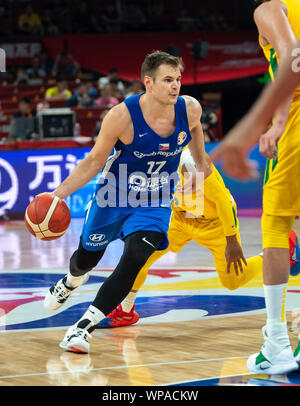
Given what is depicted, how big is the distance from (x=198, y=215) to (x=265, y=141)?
2507 mm

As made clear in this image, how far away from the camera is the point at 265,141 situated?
3400mm

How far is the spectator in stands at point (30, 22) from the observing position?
2247cm

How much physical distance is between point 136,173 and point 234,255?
942 millimetres

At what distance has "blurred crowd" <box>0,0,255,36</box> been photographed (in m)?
22.7

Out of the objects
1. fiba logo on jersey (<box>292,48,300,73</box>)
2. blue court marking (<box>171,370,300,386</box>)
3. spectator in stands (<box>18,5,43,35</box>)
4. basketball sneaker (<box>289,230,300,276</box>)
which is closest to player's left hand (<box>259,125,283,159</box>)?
fiba logo on jersey (<box>292,48,300,73</box>)

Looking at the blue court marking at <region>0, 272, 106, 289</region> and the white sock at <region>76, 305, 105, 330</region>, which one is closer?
the white sock at <region>76, 305, 105, 330</region>

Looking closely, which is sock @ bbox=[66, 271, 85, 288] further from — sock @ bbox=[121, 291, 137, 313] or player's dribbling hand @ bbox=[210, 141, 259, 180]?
player's dribbling hand @ bbox=[210, 141, 259, 180]

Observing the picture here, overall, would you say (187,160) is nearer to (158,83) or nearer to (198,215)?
(198,215)

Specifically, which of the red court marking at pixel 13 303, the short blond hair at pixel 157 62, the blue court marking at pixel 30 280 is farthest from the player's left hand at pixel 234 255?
the blue court marking at pixel 30 280

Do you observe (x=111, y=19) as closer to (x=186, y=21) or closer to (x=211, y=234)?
(x=186, y=21)

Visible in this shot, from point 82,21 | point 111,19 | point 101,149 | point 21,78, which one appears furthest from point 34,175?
point 111,19

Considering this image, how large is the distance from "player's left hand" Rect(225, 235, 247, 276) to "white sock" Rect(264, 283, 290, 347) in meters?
1.31

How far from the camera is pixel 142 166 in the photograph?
5.07 m
